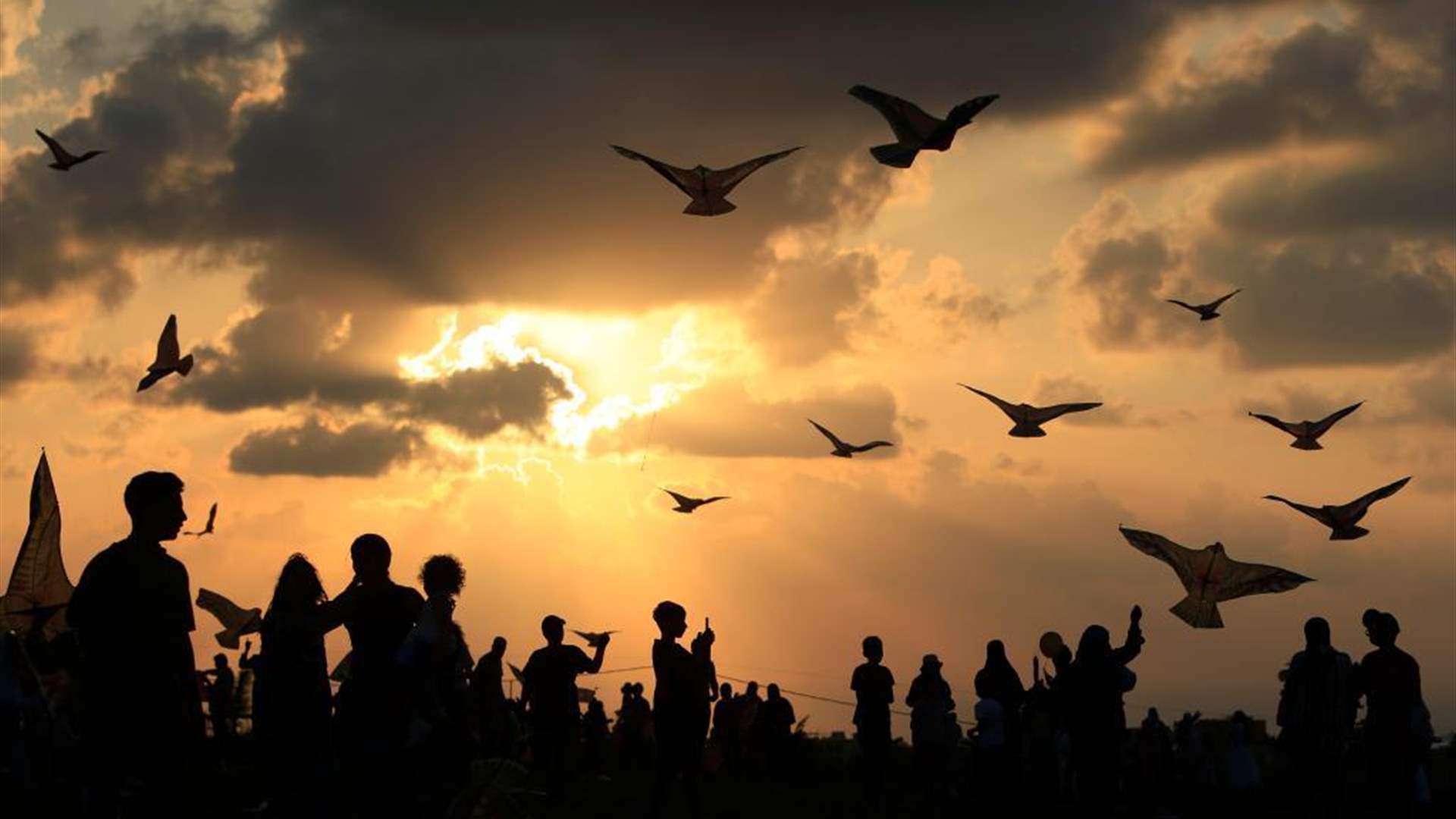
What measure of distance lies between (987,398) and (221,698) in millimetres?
11618

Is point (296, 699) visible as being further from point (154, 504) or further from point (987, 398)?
point (987, 398)

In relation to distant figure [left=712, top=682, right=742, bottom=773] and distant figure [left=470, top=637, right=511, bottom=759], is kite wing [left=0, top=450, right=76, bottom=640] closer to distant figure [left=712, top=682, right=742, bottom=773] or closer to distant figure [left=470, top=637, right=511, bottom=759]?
distant figure [left=470, top=637, right=511, bottom=759]

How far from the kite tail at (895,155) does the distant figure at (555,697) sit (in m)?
5.93

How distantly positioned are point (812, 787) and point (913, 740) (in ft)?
22.4

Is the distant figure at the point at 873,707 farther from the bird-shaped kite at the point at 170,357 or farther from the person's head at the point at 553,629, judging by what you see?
the bird-shaped kite at the point at 170,357

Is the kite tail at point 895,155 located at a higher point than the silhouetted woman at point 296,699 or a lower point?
higher

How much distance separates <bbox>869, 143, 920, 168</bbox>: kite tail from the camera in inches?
807

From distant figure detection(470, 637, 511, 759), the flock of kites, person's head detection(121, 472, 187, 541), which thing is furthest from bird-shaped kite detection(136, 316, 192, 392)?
person's head detection(121, 472, 187, 541)

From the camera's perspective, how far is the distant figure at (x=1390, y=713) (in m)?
17.2

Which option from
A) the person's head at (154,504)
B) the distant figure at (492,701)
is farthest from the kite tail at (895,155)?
the person's head at (154,504)

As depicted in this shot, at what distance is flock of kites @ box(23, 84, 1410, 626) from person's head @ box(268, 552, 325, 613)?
648cm

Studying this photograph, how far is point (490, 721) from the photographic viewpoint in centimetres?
1956

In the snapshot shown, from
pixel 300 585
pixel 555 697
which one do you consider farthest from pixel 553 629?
pixel 300 585

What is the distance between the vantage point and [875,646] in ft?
67.2
